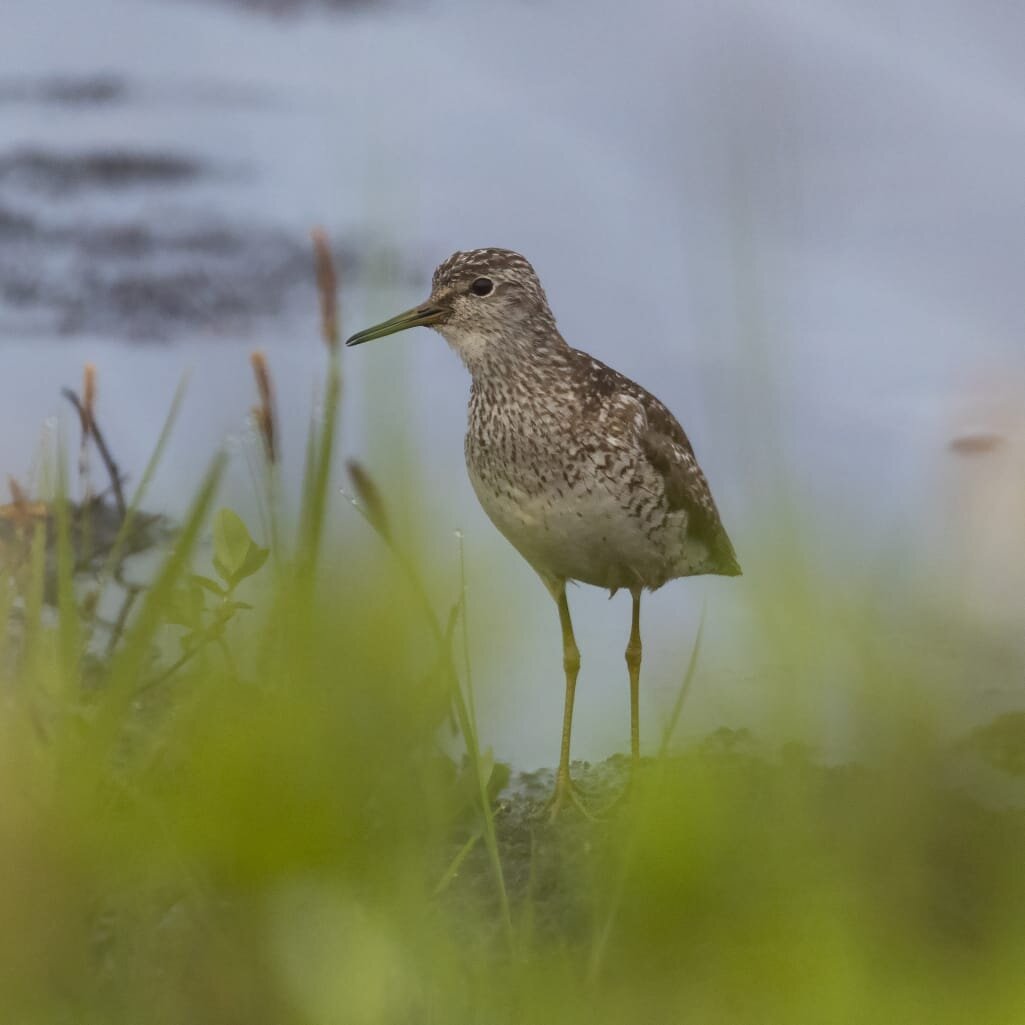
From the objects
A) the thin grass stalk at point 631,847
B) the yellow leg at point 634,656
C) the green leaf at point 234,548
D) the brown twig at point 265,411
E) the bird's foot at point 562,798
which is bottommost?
the bird's foot at point 562,798

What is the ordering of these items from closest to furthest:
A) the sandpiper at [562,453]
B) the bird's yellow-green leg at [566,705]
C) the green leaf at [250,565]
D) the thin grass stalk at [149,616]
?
1. the thin grass stalk at [149,616]
2. the green leaf at [250,565]
3. the sandpiper at [562,453]
4. the bird's yellow-green leg at [566,705]

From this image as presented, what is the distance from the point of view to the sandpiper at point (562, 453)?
3.66 metres

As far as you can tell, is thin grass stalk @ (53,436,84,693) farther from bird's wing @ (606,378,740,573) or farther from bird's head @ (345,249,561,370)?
bird's wing @ (606,378,740,573)

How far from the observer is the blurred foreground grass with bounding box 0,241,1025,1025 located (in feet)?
6.47

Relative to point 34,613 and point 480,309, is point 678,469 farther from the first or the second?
point 34,613

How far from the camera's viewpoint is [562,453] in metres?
3.66

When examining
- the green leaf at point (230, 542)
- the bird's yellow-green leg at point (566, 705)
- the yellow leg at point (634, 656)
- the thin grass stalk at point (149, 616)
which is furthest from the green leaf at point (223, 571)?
the yellow leg at point (634, 656)

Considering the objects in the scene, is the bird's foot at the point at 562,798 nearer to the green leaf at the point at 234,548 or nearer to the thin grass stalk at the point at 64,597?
the green leaf at the point at 234,548

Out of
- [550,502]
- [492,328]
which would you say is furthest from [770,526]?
[492,328]

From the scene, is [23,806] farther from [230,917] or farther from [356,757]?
Result: [356,757]

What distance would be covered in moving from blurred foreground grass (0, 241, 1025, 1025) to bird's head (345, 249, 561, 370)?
156cm

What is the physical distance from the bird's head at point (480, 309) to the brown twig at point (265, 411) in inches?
52.5

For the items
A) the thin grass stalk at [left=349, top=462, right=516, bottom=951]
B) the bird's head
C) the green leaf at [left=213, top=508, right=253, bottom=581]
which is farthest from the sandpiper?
the thin grass stalk at [left=349, top=462, right=516, bottom=951]

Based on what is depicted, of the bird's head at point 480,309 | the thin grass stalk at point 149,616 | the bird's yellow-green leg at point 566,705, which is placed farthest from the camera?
the bird's head at point 480,309
